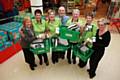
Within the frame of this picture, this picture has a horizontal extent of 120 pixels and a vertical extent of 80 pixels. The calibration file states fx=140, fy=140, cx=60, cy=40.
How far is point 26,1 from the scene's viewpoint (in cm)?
698

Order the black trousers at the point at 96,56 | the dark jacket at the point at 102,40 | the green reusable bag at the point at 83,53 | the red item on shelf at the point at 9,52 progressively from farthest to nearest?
1. the red item on shelf at the point at 9,52
2. the green reusable bag at the point at 83,53
3. the black trousers at the point at 96,56
4. the dark jacket at the point at 102,40

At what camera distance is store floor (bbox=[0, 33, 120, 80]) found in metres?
3.25

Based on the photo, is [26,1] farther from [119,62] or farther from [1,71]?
[119,62]

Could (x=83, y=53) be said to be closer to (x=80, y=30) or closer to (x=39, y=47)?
(x=80, y=30)

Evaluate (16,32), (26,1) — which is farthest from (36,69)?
(26,1)

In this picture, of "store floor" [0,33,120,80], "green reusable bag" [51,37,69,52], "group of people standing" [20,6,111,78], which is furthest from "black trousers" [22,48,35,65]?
"green reusable bag" [51,37,69,52]

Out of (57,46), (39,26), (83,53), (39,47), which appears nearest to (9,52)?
(39,47)

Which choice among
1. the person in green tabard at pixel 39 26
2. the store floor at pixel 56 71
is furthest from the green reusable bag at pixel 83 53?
the person in green tabard at pixel 39 26

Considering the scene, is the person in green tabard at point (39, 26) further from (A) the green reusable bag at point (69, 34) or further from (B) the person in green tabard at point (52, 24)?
(A) the green reusable bag at point (69, 34)

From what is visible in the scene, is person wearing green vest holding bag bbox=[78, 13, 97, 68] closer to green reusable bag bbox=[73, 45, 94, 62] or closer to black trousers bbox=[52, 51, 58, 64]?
green reusable bag bbox=[73, 45, 94, 62]

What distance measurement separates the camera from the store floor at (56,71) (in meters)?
3.25

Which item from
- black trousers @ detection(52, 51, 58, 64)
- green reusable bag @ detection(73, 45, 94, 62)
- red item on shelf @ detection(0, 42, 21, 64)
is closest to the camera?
green reusable bag @ detection(73, 45, 94, 62)

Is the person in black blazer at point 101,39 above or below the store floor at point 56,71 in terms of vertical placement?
above

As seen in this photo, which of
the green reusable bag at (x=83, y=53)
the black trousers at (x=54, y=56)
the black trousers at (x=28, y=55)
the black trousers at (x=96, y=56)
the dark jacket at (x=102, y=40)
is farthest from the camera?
the black trousers at (x=54, y=56)
